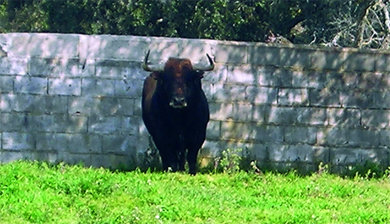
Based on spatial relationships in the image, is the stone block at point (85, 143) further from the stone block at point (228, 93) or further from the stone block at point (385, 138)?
the stone block at point (385, 138)

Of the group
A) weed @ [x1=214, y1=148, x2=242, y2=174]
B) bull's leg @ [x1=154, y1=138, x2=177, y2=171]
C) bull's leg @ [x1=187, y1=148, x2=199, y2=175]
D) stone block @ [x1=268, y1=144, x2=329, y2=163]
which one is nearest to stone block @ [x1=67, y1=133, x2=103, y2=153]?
bull's leg @ [x1=154, y1=138, x2=177, y2=171]

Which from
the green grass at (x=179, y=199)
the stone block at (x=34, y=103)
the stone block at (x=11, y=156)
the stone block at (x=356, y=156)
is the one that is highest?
the stone block at (x=34, y=103)

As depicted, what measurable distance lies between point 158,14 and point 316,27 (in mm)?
4638

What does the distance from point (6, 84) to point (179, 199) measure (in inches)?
171

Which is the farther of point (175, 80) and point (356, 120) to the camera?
point (356, 120)

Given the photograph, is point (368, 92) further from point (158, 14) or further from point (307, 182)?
point (158, 14)

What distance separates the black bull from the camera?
1077 cm

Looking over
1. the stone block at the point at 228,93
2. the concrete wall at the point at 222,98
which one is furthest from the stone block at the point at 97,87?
the stone block at the point at 228,93

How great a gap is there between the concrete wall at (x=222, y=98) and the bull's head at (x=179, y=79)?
1.86ft

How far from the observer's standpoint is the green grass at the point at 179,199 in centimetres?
744

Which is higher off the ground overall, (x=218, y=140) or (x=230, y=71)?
(x=230, y=71)

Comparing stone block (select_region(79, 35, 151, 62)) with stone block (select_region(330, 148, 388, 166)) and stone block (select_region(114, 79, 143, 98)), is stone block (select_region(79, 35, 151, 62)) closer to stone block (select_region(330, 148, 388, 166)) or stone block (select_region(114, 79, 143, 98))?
stone block (select_region(114, 79, 143, 98))

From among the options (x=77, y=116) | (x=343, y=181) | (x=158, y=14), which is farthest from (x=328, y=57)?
(x=158, y=14)

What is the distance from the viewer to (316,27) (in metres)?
19.8
